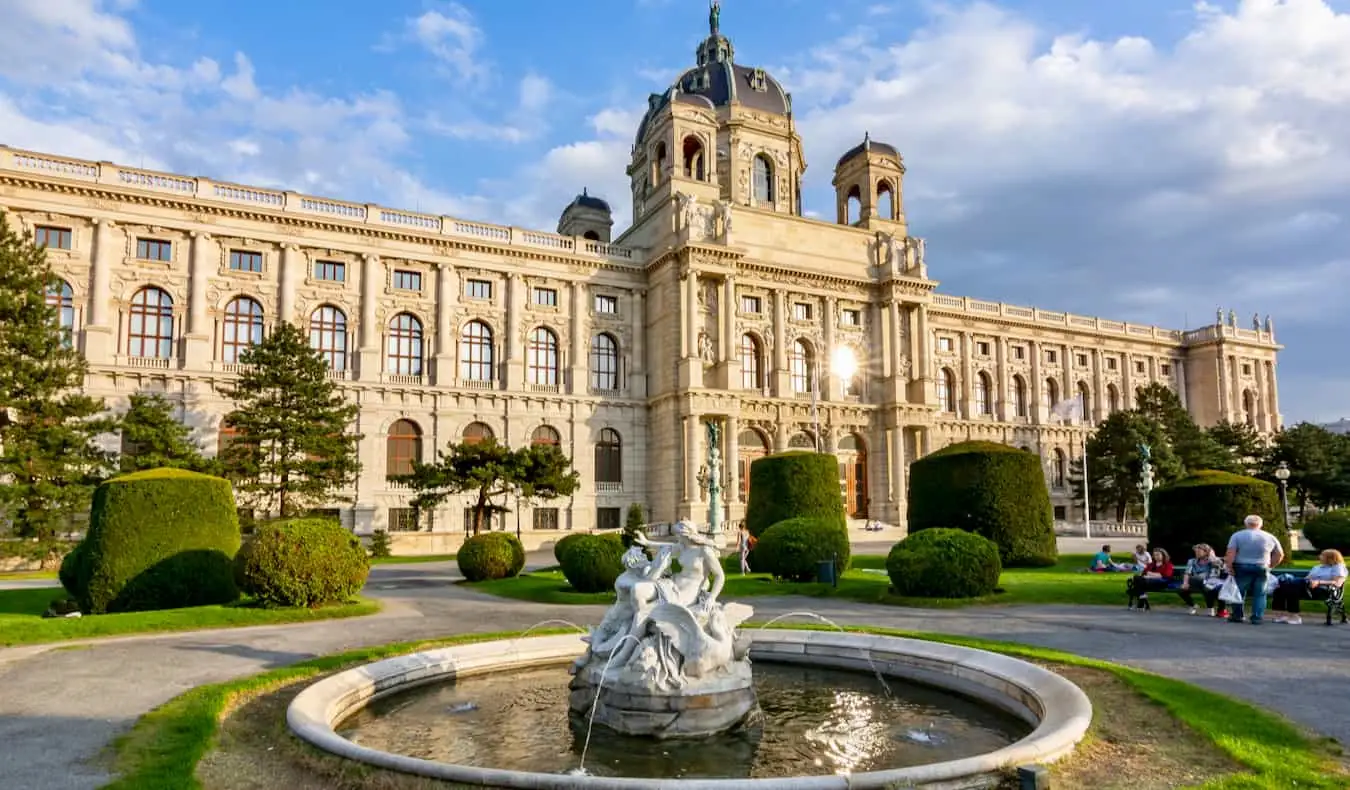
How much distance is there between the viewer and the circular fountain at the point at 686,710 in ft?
21.6

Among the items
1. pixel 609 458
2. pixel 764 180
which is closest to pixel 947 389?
pixel 764 180

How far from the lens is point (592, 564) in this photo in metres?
19.4

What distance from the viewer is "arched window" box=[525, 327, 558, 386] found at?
149ft

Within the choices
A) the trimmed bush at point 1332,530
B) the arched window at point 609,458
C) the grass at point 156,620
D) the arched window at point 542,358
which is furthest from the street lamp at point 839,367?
the grass at point 156,620

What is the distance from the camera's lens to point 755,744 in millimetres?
7430

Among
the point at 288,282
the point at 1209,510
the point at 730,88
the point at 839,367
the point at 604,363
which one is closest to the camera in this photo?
the point at 1209,510

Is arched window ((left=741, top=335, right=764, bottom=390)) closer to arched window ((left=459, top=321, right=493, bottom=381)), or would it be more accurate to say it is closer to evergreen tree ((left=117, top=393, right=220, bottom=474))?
arched window ((left=459, top=321, right=493, bottom=381))

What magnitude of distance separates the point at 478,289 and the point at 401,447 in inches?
373

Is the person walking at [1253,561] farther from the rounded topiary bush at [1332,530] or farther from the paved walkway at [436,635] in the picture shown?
the rounded topiary bush at [1332,530]

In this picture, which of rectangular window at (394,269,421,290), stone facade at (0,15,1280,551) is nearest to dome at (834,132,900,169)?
stone facade at (0,15,1280,551)

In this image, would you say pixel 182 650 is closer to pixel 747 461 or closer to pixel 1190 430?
pixel 747 461

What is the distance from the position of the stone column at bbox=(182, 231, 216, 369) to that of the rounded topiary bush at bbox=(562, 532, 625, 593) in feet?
88.5

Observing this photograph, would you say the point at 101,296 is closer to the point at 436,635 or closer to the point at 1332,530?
the point at 436,635

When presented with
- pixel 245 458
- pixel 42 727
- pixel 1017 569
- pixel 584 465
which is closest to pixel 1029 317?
pixel 584 465
